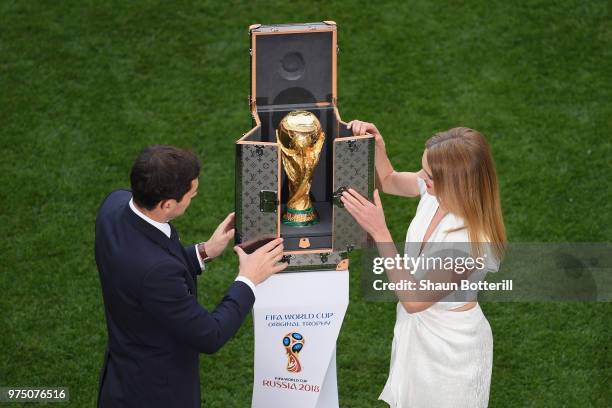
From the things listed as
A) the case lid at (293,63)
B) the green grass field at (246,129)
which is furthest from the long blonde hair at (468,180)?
the green grass field at (246,129)

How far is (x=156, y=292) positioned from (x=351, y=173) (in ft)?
3.11

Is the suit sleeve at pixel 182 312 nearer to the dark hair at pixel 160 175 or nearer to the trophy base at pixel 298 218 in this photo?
the dark hair at pixel 160 175

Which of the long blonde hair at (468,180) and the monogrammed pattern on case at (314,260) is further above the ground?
the long blonde hair at (468,180)

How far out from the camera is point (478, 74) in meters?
7.76

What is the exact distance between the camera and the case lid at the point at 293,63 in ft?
13.4

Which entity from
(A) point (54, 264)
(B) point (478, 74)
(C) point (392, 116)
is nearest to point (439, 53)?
(B) point (478, 74)

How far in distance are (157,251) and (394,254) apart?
947 millimetres

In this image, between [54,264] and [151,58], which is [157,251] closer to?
[54,264]

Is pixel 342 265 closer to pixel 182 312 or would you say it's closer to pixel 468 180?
pixel 468 180

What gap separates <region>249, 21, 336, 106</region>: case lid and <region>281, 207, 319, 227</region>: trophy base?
53cm

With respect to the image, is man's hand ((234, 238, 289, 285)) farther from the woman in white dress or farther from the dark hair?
the dark hair

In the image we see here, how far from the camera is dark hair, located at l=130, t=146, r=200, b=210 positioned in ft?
10.8

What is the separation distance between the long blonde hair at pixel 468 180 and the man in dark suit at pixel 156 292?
2.34 feet

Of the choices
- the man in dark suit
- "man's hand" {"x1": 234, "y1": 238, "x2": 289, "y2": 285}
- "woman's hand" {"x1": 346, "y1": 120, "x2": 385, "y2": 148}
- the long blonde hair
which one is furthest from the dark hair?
the long blonde hair
